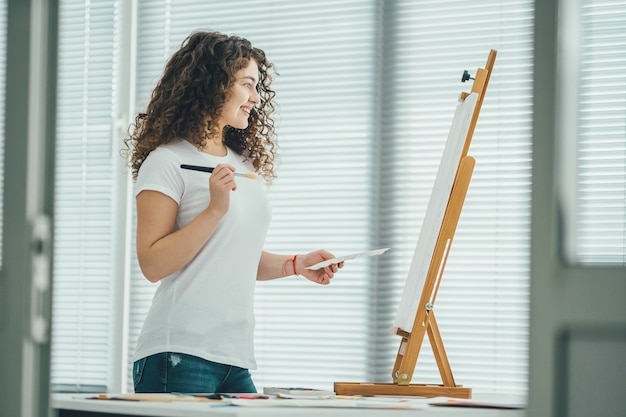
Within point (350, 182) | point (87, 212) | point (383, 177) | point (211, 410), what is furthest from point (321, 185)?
point (211, 410)

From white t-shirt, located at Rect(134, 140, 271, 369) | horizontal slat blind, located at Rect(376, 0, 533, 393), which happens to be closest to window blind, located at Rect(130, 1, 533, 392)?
horizontal slat blind, located at Rect(376, 0, 533, 393)

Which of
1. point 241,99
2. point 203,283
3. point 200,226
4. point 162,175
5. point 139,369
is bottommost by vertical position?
point 139,369

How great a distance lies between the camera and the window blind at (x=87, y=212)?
139 inches

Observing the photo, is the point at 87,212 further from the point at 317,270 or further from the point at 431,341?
the point at 431,341

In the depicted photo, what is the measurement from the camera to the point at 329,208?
3.26 meters

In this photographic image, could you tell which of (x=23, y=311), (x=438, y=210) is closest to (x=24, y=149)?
(x=23, y=311)

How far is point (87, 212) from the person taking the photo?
3.56 metres

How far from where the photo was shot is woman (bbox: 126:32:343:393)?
6.38 ft

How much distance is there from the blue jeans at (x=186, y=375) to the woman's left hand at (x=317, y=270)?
36cm

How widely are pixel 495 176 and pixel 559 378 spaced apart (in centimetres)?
207

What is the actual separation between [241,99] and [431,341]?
80 cm

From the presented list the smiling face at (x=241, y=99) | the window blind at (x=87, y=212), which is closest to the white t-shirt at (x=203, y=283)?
the smiling face at (x=241, y=99)

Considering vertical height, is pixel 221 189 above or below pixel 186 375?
above

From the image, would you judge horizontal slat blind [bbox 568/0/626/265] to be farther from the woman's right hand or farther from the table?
the woman's right hand
